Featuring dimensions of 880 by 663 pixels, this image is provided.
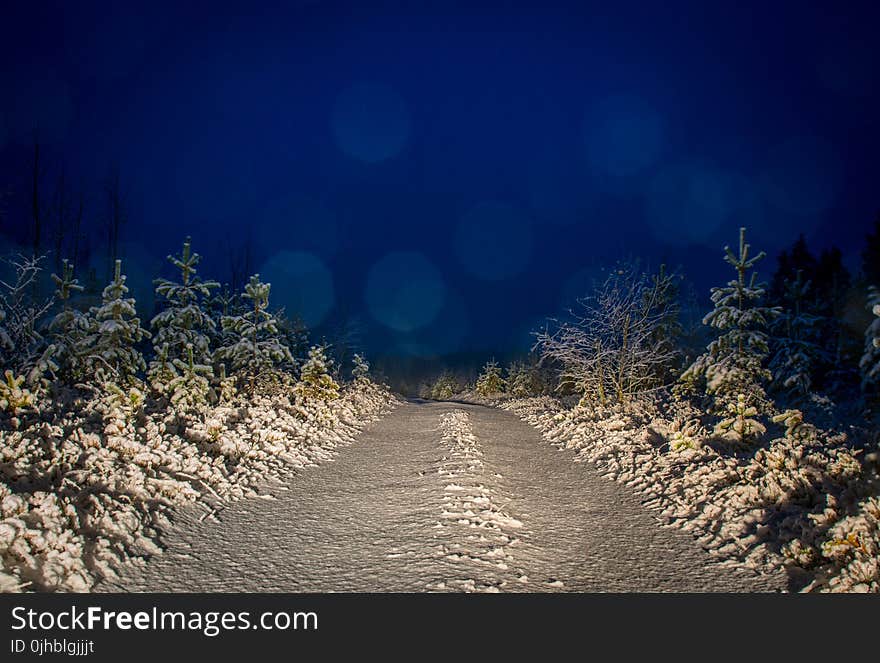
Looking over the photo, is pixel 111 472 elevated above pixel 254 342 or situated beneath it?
situated beneath

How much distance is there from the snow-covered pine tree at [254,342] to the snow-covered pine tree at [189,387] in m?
→ 3.22

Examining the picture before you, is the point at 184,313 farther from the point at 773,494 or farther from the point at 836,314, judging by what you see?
the point at 836,314

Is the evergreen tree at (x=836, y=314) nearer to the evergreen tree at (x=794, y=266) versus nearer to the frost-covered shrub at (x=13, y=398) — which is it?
the evergreen tree at (x=794, y=266)

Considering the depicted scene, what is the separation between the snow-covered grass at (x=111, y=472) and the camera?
487cm

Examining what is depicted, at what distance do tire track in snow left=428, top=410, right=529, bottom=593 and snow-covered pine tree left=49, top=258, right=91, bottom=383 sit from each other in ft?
35.3

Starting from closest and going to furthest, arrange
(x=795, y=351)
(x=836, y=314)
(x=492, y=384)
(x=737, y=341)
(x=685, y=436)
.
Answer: (x=685, y=436) < (x=737, y=341) < (x=795, y=351) < (x=836, y=314) < (x=492, y=384)

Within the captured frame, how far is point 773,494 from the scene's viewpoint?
6.95 m

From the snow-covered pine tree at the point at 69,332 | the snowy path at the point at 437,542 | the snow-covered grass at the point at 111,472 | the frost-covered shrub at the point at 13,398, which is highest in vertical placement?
the snow-covered pine tree at the point at 69,332

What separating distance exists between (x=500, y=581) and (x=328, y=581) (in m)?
1.82

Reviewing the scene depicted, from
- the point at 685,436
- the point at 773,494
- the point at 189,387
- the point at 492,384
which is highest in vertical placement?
the point at 492,384

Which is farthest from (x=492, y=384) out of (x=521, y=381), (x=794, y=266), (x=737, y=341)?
(x=737, y=341)

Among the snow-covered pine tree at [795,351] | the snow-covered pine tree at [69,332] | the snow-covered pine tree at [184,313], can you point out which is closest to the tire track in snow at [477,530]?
the snow-covered pine tree at [184,313]

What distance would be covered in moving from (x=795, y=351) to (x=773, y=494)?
21.7 metres

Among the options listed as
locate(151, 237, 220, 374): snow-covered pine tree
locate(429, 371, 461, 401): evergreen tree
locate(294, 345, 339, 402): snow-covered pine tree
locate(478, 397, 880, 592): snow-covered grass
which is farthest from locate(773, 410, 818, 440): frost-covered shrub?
locate(429, 371, 461, 401): evergreen tree
